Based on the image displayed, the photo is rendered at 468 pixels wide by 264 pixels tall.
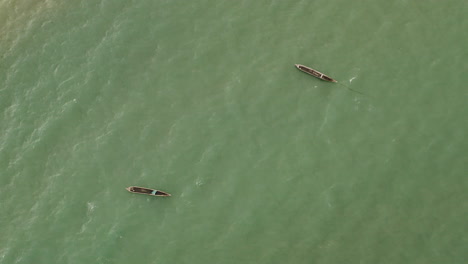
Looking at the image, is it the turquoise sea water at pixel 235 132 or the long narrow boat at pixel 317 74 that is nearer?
the turquoise sea water at pixel 235 132

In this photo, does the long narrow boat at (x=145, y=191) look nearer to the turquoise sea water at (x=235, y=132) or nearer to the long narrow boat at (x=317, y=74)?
the turquoise sea water at (x=235, y=132)

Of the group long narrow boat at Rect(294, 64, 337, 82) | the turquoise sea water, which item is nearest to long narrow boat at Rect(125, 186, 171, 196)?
the turquoise sea water

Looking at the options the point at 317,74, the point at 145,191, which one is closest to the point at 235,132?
the point at 317,74

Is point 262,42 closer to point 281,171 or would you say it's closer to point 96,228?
point 281,171

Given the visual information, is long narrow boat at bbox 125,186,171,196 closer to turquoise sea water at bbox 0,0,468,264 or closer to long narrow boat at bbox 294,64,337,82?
turquoise sea water at bbox 0,0,468,264

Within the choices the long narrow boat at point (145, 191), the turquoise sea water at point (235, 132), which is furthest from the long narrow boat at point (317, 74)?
the long narrow boat at point (145, 191)

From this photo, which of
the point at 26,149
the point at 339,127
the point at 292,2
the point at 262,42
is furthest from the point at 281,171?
the point at 26,149

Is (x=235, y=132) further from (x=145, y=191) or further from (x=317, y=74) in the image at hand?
(x=145, y=191)

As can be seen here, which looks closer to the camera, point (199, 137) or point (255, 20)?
point (199, 137)
